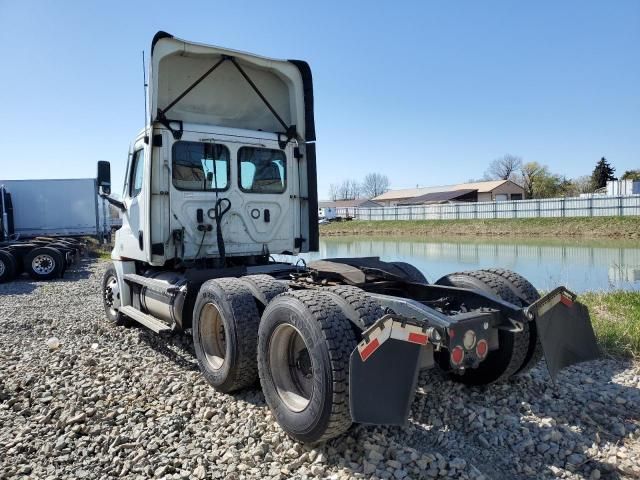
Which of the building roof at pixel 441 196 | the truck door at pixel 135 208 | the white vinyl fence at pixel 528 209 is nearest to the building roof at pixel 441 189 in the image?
the building roof at pixel 441 196

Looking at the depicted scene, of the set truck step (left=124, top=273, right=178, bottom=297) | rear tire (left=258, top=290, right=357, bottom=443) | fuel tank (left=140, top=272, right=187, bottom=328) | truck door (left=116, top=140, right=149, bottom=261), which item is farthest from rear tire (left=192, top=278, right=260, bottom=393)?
truck door (left=116, top=140, right=149, bottom=261)

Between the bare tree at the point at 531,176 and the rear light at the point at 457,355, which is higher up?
the bare tree at the point at 531,176

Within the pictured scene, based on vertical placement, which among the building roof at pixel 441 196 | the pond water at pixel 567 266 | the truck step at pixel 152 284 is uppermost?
the building roof at pixel 441 196

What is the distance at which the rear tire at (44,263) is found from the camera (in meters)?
15.1

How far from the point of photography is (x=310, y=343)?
3.35 m

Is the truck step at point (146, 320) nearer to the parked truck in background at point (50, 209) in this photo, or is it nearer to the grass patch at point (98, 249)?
the parked truck in background at point (50, 209)

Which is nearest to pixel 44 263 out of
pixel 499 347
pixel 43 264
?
pixel 43 264

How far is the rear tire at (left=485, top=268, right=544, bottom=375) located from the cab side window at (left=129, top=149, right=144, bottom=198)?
4520mm

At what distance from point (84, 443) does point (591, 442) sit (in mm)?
3752

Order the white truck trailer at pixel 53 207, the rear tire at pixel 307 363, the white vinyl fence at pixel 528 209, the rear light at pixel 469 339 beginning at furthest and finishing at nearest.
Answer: the white vinyl fence at pixel 528 209
the white truck trailer at pixel 53 207
the rear light at pixel 469 339
the rear tire at pixel 307 363

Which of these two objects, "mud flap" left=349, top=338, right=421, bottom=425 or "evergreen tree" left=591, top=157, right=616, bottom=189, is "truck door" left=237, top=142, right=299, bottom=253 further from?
"evergreen tree" left=591, top=157, right=616, bottom=189

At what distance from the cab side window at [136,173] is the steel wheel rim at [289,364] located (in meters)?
3.54

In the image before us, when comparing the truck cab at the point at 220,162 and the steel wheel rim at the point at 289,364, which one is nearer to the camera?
the steel wheel rim at the point at 289,364

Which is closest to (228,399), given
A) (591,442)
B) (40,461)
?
(40,461)
